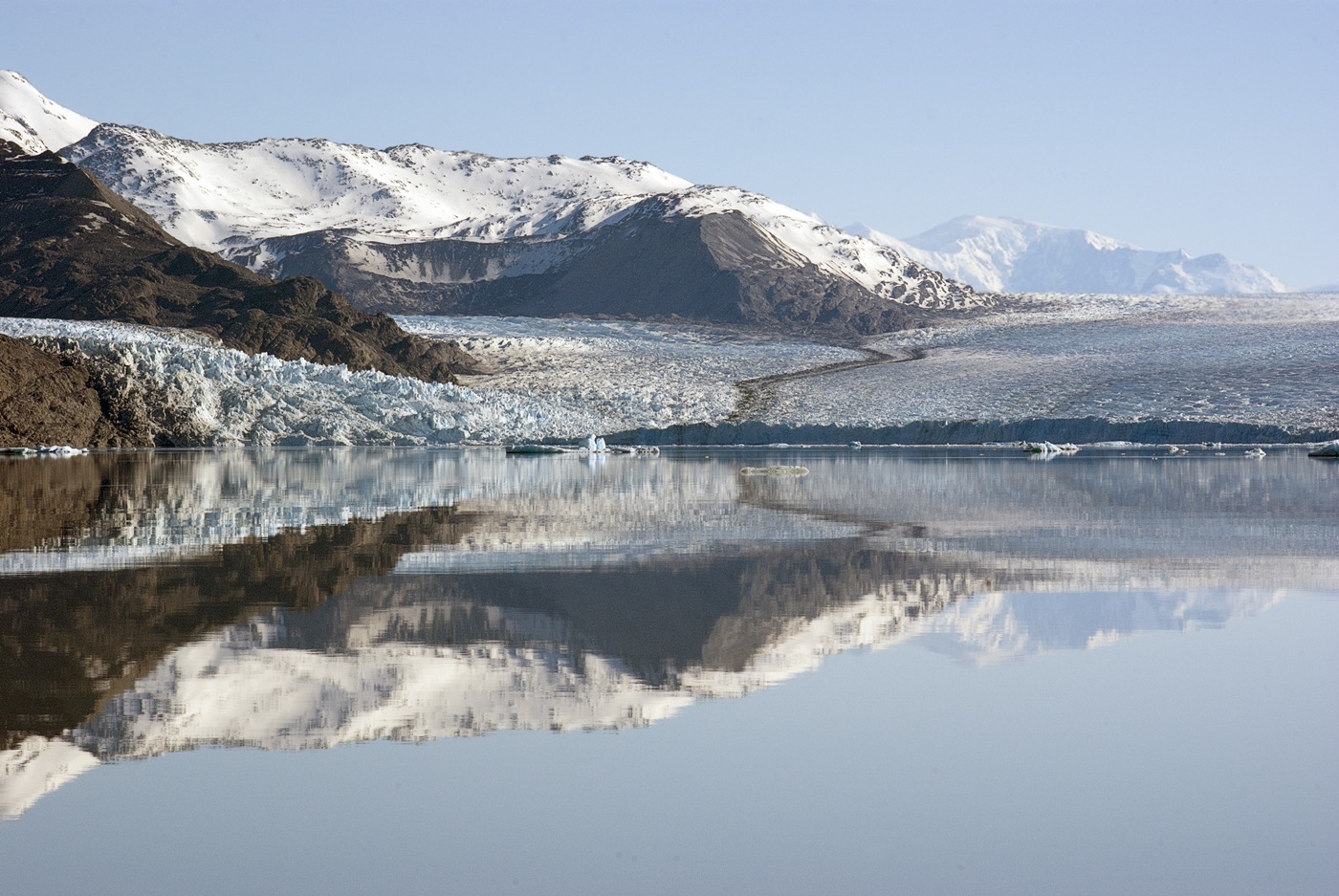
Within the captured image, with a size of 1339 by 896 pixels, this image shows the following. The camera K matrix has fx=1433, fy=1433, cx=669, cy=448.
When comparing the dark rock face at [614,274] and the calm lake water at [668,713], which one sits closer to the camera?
the calm lake water at [668,713]

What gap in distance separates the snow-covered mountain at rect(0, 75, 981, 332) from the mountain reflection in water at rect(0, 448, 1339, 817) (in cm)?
7047

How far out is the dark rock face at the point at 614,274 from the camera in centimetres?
9244

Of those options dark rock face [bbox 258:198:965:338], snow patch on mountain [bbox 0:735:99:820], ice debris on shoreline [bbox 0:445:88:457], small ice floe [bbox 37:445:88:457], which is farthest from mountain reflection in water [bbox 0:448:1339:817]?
dark rock face [bbox 258:198:965:338]

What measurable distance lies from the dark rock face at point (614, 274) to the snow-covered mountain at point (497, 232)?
0.15m

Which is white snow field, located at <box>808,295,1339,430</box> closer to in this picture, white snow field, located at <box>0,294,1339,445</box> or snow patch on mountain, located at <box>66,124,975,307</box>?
white snow field, located at <box>0,294,1339,445</box>

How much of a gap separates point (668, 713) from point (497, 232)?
110 m

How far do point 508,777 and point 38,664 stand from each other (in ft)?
9.64

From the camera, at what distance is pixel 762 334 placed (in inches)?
2800

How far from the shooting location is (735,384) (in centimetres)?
5025

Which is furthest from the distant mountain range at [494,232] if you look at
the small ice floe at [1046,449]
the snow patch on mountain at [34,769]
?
the snow patch on mountain at [34,769]

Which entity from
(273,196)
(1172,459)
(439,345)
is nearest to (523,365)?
(439,345)

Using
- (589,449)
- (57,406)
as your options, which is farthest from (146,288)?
(589,449)

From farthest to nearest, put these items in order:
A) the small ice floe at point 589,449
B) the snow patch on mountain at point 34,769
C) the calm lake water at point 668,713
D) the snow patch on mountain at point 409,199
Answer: the snow patch on mountain at point 409,199, the small ice floe at point 589,449, the snow patch on mountain at point 34,769, the calm lake water at point 668,713

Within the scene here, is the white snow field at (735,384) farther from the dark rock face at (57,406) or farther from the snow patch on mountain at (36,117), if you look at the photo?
the snow patch on mountain at (36,117)
